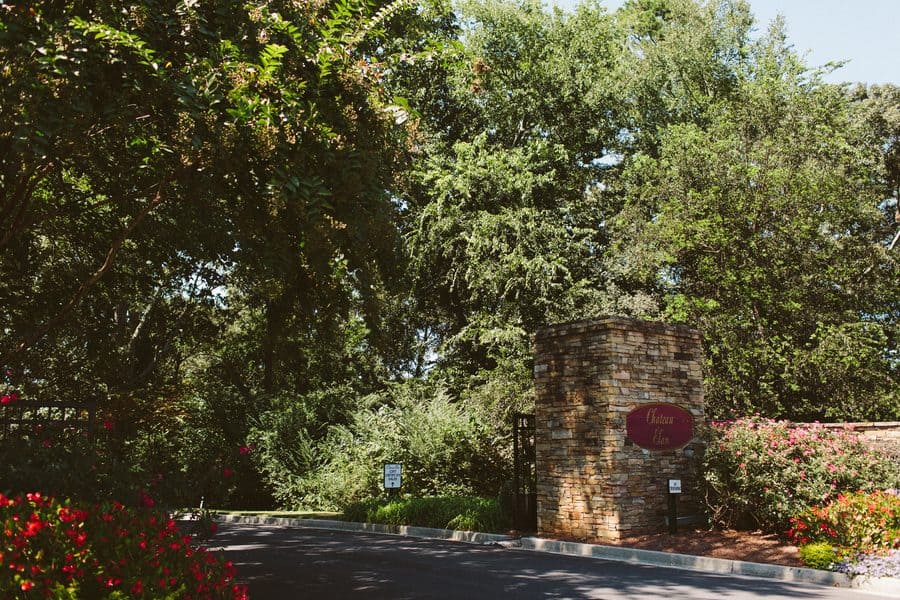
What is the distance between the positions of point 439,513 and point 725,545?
6014mm

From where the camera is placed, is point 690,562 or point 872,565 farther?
point 690,562

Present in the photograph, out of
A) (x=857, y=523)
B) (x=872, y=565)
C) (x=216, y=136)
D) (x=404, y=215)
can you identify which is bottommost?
(x=872, y=565)

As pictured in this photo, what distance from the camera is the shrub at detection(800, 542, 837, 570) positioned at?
9.67 meters

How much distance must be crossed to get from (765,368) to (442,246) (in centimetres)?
1112

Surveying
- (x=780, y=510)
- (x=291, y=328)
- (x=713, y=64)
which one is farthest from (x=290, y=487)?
(x=713, y=64)

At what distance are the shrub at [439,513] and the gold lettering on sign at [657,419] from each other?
369 centimetres

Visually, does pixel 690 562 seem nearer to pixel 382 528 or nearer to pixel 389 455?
pixel 382 528

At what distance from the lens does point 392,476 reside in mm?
16906

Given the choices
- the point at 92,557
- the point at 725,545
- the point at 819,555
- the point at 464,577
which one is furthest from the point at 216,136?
the point at 725,545

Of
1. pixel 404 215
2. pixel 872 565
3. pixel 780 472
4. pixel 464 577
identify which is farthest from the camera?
pixel 404 215

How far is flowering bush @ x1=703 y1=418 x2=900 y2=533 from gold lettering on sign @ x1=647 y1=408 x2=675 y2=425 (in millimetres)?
826

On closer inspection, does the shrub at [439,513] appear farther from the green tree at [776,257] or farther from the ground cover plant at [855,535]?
the green tree at [776,257]

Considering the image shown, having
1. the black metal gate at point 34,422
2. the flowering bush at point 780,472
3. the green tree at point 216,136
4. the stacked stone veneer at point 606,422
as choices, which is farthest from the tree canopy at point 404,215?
the flowering bush at point 780,472

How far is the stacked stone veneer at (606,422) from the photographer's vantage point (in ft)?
42.1
